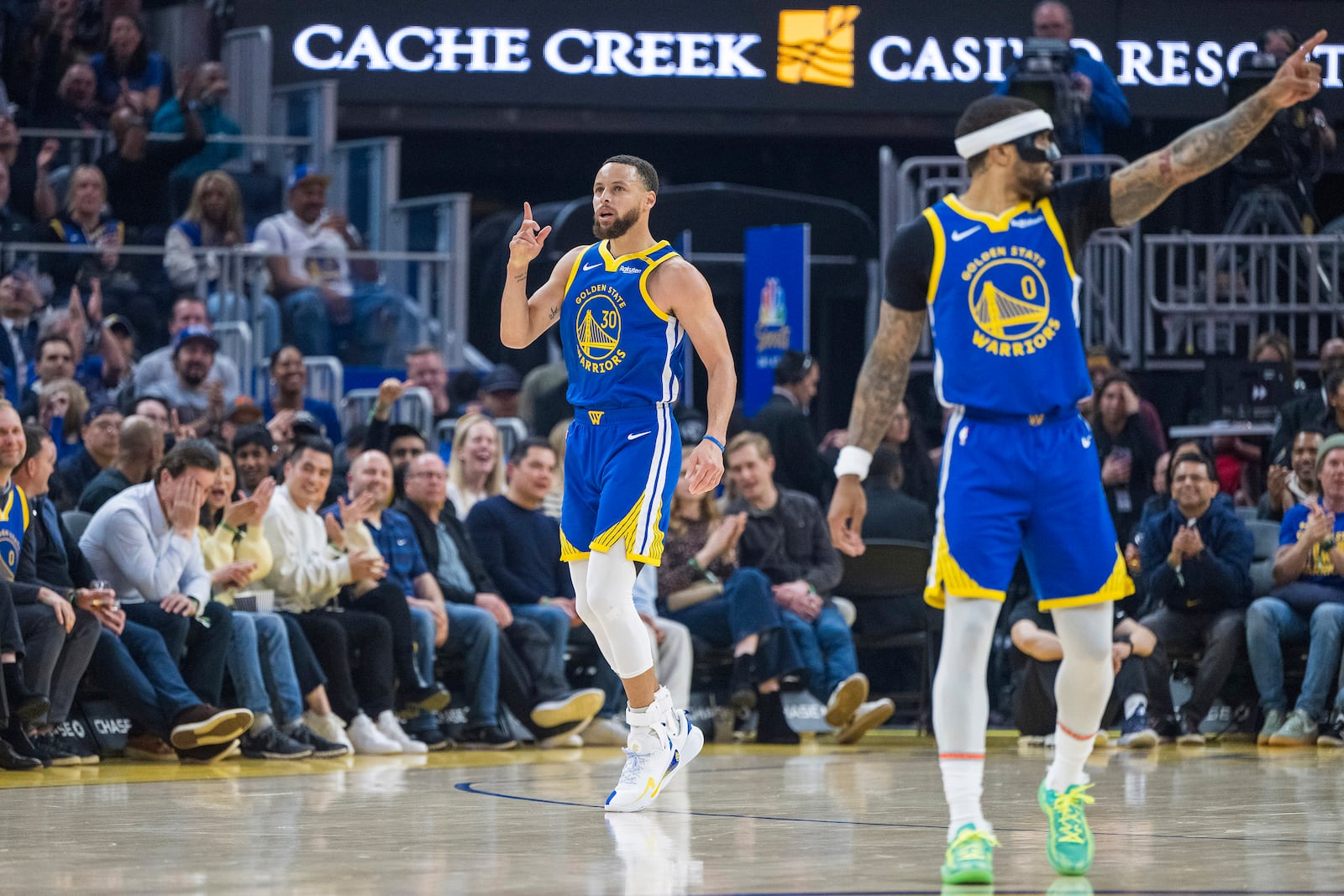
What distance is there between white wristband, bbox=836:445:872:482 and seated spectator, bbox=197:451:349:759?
15.0ft


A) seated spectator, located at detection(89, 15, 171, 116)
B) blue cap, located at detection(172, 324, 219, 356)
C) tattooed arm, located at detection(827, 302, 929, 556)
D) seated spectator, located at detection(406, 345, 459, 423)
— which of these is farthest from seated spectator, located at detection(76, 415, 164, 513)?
seated spectator, located at detection(89, 15, 171, 116)

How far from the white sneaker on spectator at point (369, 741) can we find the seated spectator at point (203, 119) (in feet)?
20.6

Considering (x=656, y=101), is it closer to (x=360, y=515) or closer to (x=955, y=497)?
(x=360, y=515)

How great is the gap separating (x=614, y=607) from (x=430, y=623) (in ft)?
10.8

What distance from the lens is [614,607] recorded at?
6.66 metres

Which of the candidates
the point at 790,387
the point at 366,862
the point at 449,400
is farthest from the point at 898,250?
the point at 449,400

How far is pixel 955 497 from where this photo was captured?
493 cm

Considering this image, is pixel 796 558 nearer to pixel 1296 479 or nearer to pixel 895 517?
pixel 895 517

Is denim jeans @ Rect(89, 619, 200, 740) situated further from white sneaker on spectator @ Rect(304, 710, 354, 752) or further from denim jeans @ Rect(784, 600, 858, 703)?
denim jeans @ Rect(784, 600, 858, 703)

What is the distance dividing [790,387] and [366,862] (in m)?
7.58

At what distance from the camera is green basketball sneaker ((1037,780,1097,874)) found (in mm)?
4793

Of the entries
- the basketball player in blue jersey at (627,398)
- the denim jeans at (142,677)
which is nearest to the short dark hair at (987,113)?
the basketball player in blue jersey at (627,398)

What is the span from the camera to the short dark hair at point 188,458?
886 cm

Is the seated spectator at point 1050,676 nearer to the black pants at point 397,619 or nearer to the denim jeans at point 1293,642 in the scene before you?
the denim jeans at point 1293,642
